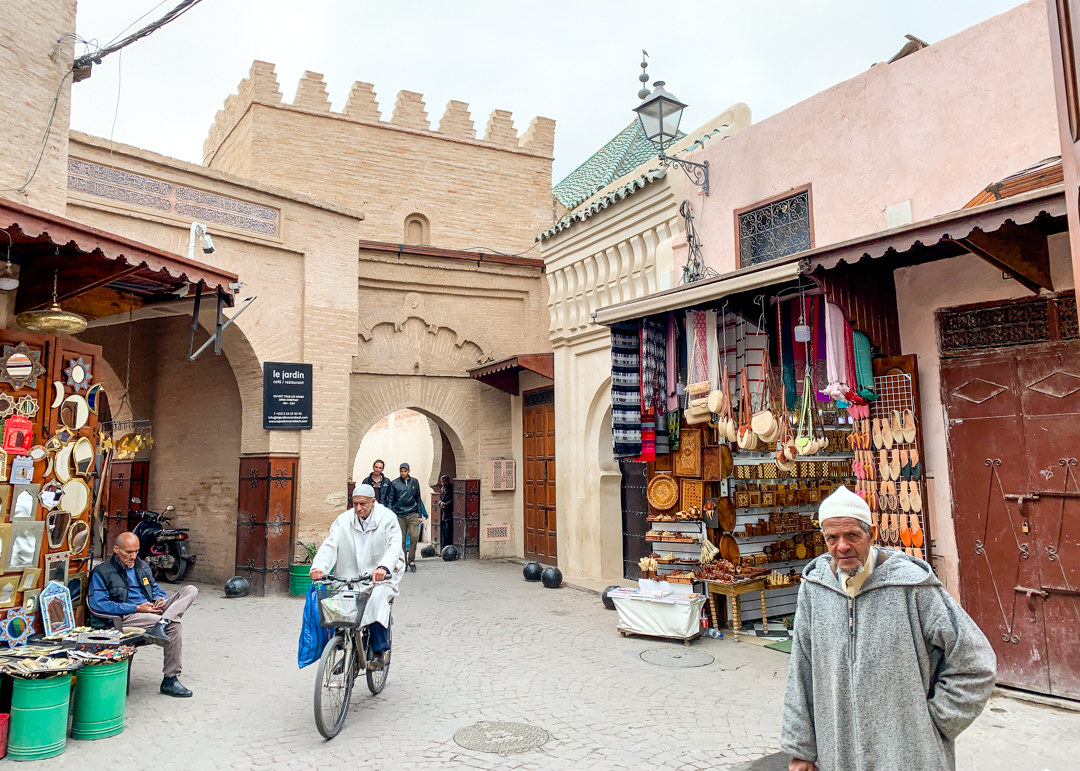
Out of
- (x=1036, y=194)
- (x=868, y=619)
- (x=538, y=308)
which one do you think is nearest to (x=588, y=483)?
(x=538, y=308)

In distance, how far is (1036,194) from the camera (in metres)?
4.34

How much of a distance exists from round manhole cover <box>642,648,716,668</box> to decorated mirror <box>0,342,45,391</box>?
5.74 meters

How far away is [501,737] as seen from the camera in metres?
5.05

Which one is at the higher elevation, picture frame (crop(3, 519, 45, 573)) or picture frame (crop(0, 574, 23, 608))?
picture frame (crop(3, 519, 45, 573))

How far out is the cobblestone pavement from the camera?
15.2 ft

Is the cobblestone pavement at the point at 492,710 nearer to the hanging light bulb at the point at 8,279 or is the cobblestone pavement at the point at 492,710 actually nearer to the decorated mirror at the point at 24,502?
the decorated mirror at the point at 24,502

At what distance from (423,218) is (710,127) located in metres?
8.29

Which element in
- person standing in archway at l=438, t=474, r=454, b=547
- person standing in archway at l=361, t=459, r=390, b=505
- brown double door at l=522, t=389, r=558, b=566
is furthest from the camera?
person standing in archway at l=438, t=474, r=454, b=547

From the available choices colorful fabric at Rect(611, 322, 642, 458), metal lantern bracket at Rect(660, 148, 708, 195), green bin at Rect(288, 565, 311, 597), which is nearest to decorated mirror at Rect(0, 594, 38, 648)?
green bin at Rect(288, 565, 311, 597)

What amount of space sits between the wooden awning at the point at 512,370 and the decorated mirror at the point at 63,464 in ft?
24.9

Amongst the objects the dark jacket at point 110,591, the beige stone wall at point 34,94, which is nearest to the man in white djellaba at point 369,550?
the dark jacket at point 110,591

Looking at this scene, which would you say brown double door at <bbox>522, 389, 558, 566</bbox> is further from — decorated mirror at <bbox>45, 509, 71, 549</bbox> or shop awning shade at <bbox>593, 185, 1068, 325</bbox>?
decorated mirror at <bbox>45, 509, 71, 549</bbox>

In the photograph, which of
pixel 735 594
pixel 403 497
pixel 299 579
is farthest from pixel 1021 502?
pixel 403 497

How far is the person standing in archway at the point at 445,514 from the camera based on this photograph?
15461 mm
